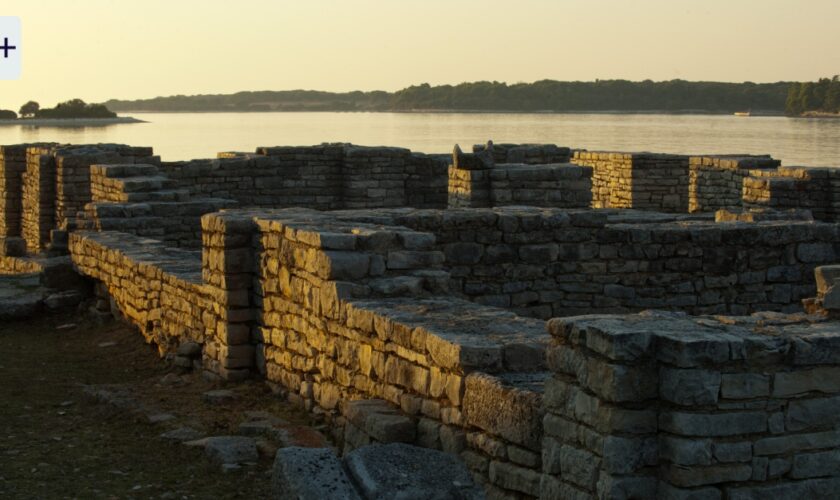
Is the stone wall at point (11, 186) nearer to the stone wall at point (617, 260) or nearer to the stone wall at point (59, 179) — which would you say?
the stone wall at point (59, 179)


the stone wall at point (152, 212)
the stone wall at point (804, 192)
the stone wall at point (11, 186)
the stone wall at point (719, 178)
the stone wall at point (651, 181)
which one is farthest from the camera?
the stone wall at point (11, 186)

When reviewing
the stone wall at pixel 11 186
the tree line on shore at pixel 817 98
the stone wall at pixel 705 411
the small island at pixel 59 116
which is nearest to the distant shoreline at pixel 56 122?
the small island at pixel 59 116

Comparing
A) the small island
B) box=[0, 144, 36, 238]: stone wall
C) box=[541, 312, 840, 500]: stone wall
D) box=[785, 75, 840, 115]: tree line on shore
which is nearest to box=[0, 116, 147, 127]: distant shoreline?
the small island

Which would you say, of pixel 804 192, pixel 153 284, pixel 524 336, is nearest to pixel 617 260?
pixel 153 284

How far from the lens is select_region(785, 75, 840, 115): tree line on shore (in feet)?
261

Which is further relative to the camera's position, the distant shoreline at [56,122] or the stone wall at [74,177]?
the distant shoreline at [56,122]

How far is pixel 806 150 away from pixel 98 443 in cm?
4073

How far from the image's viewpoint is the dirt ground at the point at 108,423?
26.2 feet

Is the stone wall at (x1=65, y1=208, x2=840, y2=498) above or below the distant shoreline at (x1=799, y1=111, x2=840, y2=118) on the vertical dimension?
below

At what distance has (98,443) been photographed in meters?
8.98

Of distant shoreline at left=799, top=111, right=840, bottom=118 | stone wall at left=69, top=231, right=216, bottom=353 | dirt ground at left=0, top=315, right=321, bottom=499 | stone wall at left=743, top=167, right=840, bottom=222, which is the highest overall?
distant shoreline at left=799, top=111, right=840, bottom=118

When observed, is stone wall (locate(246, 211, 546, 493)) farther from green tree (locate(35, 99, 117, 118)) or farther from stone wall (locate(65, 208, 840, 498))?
green tree (locate(35, 99, 117, 118))

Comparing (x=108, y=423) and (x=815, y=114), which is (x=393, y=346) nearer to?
(x=108, y=423)

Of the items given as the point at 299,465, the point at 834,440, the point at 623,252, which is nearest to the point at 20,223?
the point at 623,252
